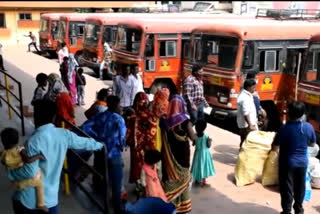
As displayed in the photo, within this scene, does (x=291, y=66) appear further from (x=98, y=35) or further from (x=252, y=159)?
(x=98, y=35)

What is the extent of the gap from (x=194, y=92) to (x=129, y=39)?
5.36m

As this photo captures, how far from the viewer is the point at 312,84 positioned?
283 inches

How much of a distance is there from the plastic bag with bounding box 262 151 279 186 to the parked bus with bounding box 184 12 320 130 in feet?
10.5

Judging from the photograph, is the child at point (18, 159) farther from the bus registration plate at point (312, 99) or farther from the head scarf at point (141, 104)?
the bus registration plate at point (312, 99)

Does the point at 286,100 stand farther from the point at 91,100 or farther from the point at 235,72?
the point at 91,100

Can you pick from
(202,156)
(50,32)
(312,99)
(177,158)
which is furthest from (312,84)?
(50,32)

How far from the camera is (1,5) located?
32.5 metres

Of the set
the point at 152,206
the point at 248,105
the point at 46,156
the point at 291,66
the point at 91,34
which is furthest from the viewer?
the point at 91,34

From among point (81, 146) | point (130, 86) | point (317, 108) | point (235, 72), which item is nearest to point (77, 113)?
point (130, 86)

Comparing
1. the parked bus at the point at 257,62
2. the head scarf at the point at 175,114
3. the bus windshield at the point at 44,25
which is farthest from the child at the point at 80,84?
the bus windshield at the point at 44,25

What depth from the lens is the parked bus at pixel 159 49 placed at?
1175cm

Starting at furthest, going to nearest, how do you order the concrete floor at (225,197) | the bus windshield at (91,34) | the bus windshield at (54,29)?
the bus windshield at (54,29) → the bus windshield at (91,34) → the concrete floor at (225,197)

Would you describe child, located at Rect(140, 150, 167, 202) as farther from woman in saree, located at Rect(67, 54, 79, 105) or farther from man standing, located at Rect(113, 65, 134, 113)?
woman in saree, located at Rect(67, 54, 79, 105)

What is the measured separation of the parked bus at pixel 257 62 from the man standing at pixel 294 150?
4423mm
